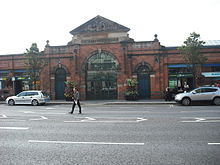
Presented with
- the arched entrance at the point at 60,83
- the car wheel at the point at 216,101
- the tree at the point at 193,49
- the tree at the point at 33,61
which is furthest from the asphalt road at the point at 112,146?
the arched entrance at the point at 60,83

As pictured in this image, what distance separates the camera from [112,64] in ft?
82.9

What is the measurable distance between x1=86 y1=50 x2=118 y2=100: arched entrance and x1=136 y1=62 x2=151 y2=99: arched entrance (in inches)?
119

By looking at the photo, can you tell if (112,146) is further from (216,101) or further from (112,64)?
(112,64)

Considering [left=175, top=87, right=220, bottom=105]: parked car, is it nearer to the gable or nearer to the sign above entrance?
the sign above entrance

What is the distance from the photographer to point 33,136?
716cm

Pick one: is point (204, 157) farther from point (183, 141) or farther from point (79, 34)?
point (79, 34)

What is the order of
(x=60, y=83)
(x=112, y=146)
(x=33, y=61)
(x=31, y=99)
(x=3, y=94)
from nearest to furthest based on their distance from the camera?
1. (x=112, y=146)
2. (x=31, y=99)
3. (x=33, y=61)
4. (x=60, y=83)
5. (x=3, y=94)

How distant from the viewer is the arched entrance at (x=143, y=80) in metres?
24.8

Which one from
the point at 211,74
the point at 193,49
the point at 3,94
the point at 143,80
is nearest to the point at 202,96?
the point at 193,49

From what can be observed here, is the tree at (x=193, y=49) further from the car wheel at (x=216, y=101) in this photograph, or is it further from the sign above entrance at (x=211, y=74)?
the car wheel at (x=216, y=101)

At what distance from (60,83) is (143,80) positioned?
1090cm

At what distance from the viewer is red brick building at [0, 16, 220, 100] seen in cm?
2427

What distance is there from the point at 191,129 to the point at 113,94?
17880mm

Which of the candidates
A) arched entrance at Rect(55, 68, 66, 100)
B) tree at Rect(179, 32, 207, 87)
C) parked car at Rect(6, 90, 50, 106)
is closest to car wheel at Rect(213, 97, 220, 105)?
tree at Rect(179, 32, 207, 87)
